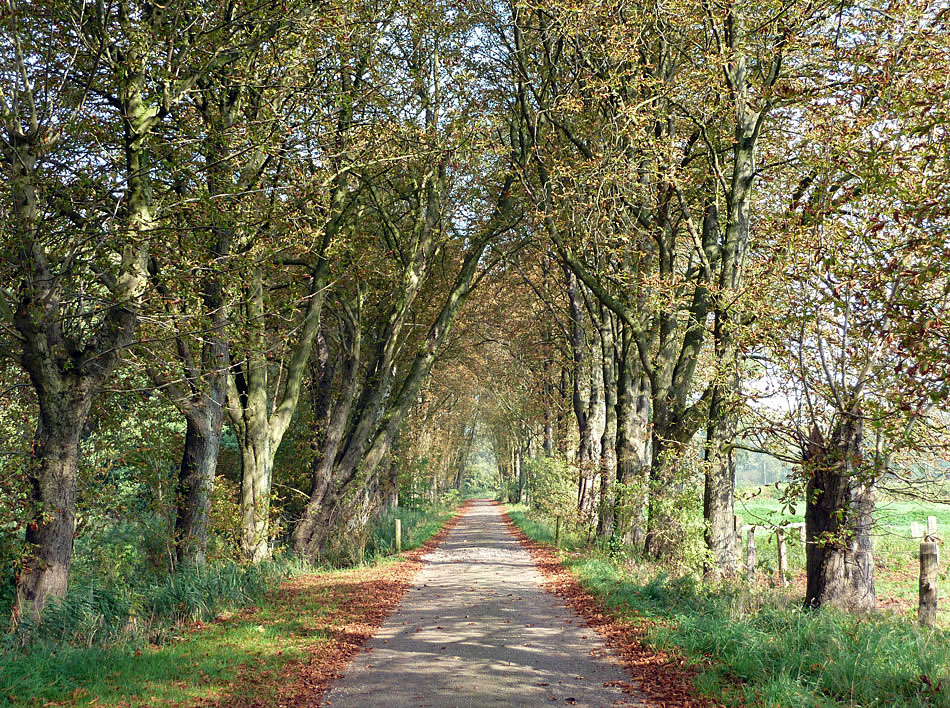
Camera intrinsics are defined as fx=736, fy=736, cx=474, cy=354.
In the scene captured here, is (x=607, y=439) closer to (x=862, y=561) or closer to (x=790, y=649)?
(x=862, y=561)

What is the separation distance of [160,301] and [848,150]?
7.85 m

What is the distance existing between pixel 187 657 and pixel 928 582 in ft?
31.8

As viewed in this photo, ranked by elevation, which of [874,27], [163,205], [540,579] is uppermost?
[874,27]

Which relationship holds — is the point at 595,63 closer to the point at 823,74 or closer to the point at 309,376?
the point at 823,74

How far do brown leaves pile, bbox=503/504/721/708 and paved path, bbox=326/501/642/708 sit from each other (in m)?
0.21

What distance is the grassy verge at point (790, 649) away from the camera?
6164mm

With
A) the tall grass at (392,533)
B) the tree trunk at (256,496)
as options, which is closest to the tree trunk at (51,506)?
the tree trunk at (256,496)

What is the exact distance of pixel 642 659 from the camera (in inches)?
329

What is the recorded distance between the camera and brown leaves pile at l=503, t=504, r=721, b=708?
22.4 feet

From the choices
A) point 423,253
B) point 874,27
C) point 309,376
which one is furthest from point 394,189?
point 874,27

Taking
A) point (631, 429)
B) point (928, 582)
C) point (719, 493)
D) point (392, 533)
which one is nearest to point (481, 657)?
point (719, 493)

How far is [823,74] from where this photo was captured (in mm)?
11391

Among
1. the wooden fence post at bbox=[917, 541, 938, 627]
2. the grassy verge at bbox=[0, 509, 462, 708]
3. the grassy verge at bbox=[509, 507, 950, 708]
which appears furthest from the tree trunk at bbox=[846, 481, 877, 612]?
the grassy verge at bbox=[0, 509, 462, 708]

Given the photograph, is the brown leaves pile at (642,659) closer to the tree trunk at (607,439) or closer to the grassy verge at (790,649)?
the grassy verge at (790,649)
